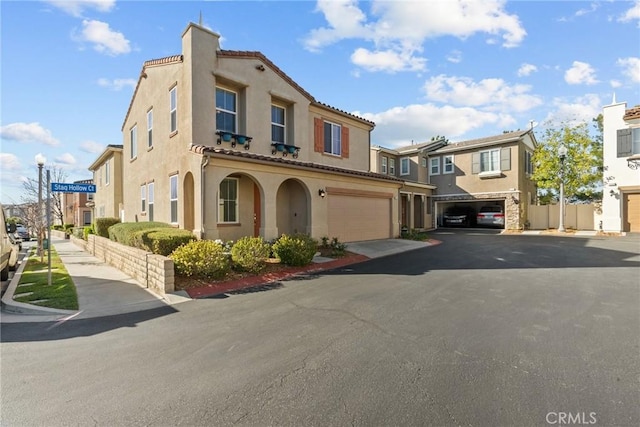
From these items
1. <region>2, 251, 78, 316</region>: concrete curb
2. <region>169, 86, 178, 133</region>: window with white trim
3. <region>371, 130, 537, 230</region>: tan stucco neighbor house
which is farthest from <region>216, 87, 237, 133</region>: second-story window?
<region>371, 130, 537, 230</region>: tan stucco neighbor house

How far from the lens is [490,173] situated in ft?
79.9

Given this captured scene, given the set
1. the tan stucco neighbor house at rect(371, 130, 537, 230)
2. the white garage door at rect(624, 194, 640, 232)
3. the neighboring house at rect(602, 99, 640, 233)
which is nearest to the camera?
the neighboring house at rect(602, 99, 640, 233)

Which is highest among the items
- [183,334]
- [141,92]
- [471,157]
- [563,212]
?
[141,92]

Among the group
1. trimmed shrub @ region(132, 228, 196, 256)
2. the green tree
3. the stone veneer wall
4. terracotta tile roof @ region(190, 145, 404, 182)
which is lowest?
the stone veneer wall

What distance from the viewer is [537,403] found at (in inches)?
119

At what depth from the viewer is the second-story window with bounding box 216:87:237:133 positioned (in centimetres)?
1245

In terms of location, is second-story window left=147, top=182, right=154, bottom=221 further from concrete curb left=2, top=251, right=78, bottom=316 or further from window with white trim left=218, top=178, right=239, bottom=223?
concrete curb left=2, top=251, right=78, bottom=316

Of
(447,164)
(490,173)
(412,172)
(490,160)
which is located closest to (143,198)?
(412,172)

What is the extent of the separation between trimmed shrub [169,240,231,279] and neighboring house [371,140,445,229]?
61.8ft

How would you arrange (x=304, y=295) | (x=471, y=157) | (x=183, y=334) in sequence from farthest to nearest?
1. (x=471, y=157)
2. (x=304, y=295)
3. (x=183, y=334)

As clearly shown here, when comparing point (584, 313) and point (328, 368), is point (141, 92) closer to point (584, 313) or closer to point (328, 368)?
point (328, 368)

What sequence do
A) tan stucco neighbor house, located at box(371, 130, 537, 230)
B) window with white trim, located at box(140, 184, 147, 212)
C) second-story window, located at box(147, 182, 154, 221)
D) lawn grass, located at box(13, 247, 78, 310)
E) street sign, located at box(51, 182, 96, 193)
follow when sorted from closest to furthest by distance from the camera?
1. lawn grass, located at box(13, 247, 78, 310)
2. street sign, located at box(51, 182, 96, 193)
3. second-story window, located at box(147, 182, 154, 221)
4. window with white trim, located at box(140, 184, 147, 212)
5. tan stucco neighbor house, located at box(371, 130, 537, 230)

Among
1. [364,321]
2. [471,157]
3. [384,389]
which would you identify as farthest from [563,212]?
[384,389]

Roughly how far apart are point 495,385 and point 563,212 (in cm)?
2418
